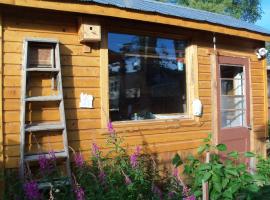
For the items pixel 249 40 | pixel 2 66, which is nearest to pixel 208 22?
pixel 249 40

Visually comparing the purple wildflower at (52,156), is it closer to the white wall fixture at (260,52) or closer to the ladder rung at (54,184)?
the ladder rung at (54,184)

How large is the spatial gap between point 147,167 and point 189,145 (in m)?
1.01

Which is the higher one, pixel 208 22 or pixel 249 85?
pixel 208 22

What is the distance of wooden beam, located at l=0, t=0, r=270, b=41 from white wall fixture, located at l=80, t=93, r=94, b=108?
1.09 metres

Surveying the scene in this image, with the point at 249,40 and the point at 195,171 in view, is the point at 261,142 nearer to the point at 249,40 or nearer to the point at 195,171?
the point at 249,40

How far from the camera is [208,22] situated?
253 inches

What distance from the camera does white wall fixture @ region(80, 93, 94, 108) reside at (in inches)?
208

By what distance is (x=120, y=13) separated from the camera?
5.34 m

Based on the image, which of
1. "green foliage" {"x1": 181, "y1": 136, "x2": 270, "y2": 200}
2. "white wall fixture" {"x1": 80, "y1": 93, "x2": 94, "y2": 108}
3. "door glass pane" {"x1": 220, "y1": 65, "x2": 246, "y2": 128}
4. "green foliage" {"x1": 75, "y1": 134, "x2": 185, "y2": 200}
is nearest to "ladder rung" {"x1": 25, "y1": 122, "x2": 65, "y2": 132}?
"white wall fixture" {"x1": 80, "y1": 93, "x2": 94, "y2": 108}

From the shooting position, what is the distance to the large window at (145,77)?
5.80 meters

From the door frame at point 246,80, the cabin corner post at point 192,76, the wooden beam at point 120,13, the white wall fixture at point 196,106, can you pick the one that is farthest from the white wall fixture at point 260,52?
the white wall fixture at point 196,106

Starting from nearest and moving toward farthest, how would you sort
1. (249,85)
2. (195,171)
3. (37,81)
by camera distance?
(195,171) → (37,81) → (249,85)

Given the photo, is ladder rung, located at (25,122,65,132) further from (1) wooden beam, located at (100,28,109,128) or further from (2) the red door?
(2) the red door

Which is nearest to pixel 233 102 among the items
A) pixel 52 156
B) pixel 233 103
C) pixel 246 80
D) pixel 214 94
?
pixel 233 103
